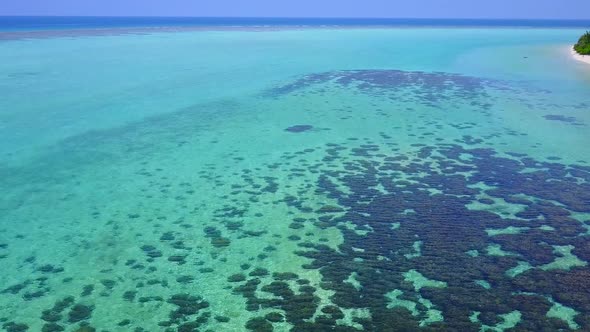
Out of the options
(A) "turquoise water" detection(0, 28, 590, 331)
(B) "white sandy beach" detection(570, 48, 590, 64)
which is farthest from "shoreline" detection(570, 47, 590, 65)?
(A) "turquoise water" detection(0, 28, 590, 331)

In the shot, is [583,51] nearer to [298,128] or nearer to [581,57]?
[581,57]

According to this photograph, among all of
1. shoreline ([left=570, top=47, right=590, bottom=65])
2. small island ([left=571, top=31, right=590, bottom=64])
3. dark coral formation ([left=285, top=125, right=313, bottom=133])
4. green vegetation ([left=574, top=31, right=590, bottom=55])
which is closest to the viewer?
dark coral formation ([left=285, top=125, right=313, bottom=133])

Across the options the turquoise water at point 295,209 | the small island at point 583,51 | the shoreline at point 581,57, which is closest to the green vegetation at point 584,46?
the small island at point 583,51

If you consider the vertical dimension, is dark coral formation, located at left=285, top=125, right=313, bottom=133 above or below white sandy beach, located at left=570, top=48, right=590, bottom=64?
below

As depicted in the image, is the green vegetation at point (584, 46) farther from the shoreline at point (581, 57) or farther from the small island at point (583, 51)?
the shoreline at point (581, 57)

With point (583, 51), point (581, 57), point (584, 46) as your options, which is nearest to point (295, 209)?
point (581, 57)

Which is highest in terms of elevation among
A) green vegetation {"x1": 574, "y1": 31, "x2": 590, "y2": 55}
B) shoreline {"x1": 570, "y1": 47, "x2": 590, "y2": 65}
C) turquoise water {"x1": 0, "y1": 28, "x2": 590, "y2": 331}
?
green vegetation {"x1": 574, "y1": 31, "x2": 590, "y2": 55}

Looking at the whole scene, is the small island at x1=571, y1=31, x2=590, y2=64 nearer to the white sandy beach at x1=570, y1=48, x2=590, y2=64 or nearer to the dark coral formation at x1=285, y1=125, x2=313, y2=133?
the white sandy beach at x1=570, y1=48, x2=590, y2=64

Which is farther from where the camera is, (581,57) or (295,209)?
Result: (581,57)
